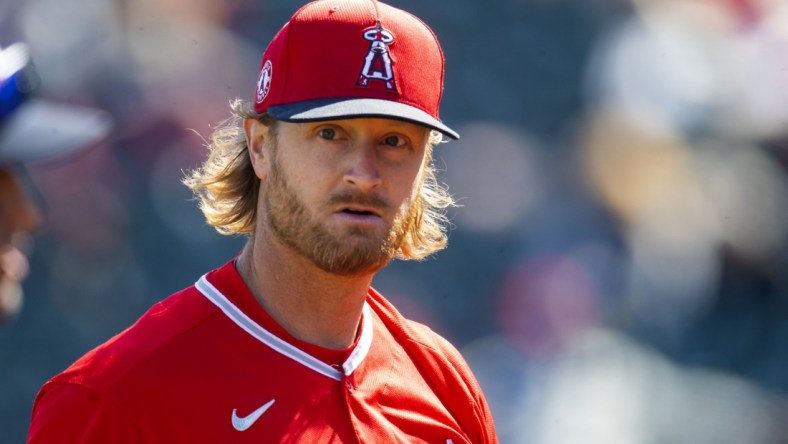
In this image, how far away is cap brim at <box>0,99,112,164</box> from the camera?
2006mm

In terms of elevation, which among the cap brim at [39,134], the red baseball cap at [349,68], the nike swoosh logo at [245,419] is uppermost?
the red baseball cap at [349,68]

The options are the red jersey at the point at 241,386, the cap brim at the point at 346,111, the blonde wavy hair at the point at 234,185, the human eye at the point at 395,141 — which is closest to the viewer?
the red jersey at the point at 241,386

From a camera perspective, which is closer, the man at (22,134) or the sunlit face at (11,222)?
the man at (22,134)

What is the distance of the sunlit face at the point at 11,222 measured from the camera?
2211mm

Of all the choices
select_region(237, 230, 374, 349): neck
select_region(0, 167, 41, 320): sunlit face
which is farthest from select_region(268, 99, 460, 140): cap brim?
select_region(0, 167, 41, 320): sunlit face

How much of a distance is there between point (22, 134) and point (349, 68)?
679mm

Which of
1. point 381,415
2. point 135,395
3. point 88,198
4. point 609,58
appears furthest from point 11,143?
point 609,58

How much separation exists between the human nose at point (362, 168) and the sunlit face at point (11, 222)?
71cm

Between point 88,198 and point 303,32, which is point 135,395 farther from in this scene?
point 88,198

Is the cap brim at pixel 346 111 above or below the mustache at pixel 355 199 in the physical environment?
above

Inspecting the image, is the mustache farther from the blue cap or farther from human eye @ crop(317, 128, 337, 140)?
the blue cap

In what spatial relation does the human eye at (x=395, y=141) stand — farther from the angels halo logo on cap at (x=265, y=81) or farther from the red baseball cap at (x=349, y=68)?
the angels halo logo on cap at (x=265, y=81)

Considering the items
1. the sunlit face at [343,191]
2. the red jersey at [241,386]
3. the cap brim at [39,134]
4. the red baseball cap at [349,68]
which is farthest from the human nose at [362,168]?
the cap brim at [39,134]

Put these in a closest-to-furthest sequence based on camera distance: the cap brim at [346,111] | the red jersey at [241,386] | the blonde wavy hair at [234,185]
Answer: the red jersey at [241,386] < the cap brim at [346,111] < the blonde wavy hair at [234,185]
